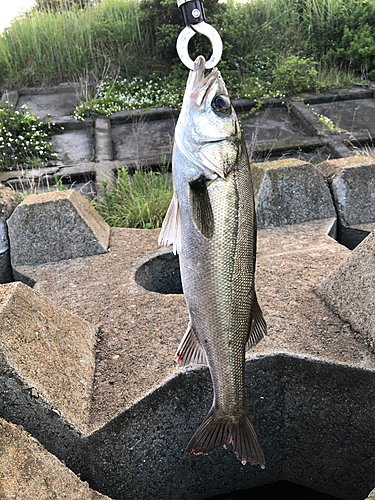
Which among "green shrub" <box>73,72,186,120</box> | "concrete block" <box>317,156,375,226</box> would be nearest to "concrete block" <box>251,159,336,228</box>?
"concrete block" <box>317,156,375,226</box>

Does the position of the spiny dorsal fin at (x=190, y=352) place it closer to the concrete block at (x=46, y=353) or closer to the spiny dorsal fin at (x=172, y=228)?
the spiny dorsal fin at (x=172, y=228)

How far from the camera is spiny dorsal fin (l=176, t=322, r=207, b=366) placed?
1.64 meters

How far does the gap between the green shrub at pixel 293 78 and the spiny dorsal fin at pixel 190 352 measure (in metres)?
7.43

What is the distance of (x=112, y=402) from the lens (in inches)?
85.9

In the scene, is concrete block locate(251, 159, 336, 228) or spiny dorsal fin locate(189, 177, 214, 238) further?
concrete block locate(251, 159, 336, 228)

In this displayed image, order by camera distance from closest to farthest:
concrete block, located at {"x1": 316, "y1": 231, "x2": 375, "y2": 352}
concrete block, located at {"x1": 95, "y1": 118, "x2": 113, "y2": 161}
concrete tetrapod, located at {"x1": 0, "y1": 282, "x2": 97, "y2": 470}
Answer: concrete tetrapod, located at {"x1": 0, "y1": 282, "x2": 97, "y2": 470} < concrete block, located at {"x1": 316, "y1": 231, "x2": 375, "y2": 352} < concrete block, located at {"x1": 95, "y1": 118, "x2": 113, "y2": 161}

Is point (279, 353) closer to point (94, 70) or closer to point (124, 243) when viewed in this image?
point (124, 243)

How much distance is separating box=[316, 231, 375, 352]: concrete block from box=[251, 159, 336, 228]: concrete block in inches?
44.8

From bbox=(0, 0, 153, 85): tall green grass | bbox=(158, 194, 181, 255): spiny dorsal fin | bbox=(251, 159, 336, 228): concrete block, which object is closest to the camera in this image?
bbox=(158, 194, 181, 255): spiny dorsal fin

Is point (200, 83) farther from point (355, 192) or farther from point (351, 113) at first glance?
point (351, 113)

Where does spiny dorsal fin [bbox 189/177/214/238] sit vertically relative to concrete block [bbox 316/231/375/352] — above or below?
above

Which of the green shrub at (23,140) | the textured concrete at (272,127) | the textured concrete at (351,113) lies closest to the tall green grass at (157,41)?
the textured concrete at (272,127)

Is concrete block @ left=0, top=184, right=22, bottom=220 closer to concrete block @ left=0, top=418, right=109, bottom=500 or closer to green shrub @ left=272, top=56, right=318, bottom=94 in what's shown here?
concrete block @ left=0, top=418, right=109, bottom=500

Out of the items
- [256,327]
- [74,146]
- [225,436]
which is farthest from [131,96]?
[225,436]
